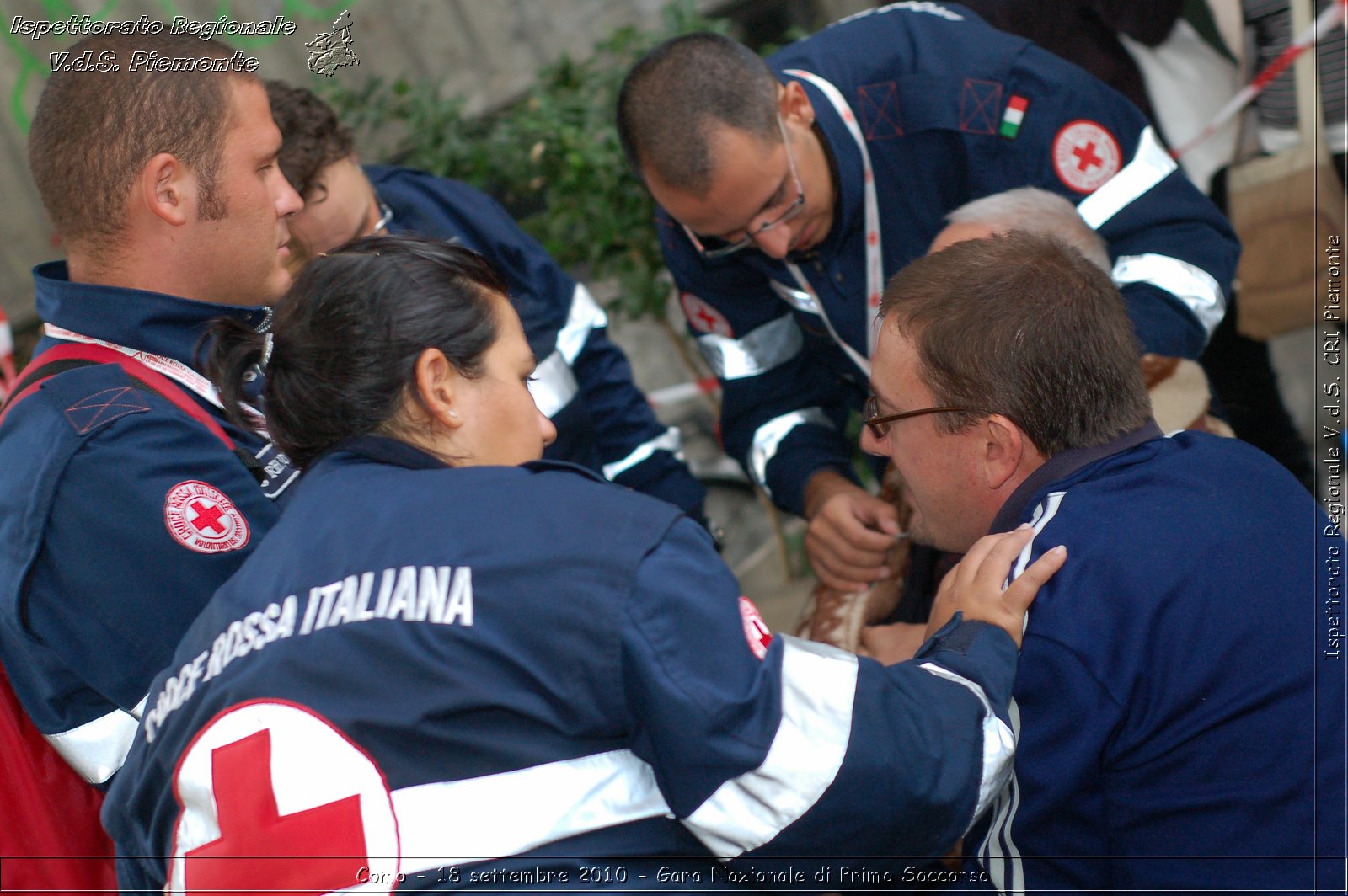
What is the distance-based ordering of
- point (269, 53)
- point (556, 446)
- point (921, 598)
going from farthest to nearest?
point (269, 53)
point (556, 446)
point (921, 598)

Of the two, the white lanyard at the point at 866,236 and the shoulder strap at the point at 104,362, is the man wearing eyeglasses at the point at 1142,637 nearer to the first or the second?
the white lanyard at the point at 866,236

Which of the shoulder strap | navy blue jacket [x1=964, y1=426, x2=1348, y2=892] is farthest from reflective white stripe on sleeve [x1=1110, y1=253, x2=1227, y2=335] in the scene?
the shoulder strap

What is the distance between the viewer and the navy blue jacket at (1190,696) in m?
1.52

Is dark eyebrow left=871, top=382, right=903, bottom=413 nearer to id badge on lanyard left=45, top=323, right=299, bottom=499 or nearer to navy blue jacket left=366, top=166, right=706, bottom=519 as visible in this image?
id badge on lanyard left=45, top=323, right=299, bottom=499

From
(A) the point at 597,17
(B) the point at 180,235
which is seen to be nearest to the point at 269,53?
(A) the point at 597,17

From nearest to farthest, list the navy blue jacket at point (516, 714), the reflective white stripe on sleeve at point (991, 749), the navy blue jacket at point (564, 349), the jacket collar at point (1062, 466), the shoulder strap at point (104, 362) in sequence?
the navy blue jacket at point (516, 714), the reflective white stripe on sleeve at point (991, 749), the jacket collar at point (1062, 466), the shoulder strap at point (104, 362), the navy blue jacket at point (564, 349)

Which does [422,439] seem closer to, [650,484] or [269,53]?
[650,484]

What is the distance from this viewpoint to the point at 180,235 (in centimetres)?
201

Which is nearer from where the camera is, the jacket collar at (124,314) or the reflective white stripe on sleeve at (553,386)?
the jacket collar at (124,314)

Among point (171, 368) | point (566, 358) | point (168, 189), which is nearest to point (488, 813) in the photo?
point (171, 368)

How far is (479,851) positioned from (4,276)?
4257 mm

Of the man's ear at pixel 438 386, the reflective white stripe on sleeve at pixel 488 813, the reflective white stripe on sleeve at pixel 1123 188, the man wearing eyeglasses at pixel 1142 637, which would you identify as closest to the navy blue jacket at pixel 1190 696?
the man wearing eyeglasses at pixel 1142 637

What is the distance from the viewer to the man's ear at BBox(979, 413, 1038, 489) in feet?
5.84

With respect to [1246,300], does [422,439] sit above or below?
above
